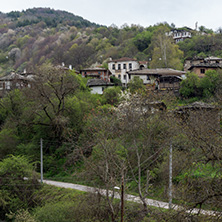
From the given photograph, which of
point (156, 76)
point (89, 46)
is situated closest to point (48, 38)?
point (89, 46)

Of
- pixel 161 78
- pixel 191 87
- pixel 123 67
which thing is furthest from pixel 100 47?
pixel 191 87

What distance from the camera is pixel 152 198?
18.7 metres

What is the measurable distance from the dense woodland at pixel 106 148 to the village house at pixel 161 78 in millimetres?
3576

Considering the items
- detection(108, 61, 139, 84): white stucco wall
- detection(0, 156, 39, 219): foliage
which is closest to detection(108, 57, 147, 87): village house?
detection(108, 61, 139, 84): white stucco wall

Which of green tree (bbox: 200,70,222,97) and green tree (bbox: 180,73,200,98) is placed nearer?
green tree (bbox: 200,70,222,97)

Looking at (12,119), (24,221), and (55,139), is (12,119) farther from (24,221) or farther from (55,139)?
(24,221)

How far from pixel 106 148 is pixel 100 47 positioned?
69862 millimetres

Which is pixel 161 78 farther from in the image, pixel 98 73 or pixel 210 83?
pixel 98 73

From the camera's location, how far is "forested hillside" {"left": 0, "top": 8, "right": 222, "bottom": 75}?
60.6 m

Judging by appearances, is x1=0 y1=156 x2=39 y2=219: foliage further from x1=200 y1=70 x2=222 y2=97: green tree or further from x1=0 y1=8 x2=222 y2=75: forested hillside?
x1=200 y1=70 x2=222 y2=97: green tree

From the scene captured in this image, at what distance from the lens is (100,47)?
84.6 m

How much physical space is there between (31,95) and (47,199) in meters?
13.1

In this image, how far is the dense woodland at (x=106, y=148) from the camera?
11562 millimetres

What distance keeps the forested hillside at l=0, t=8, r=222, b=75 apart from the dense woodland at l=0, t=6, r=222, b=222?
39.0 feet
